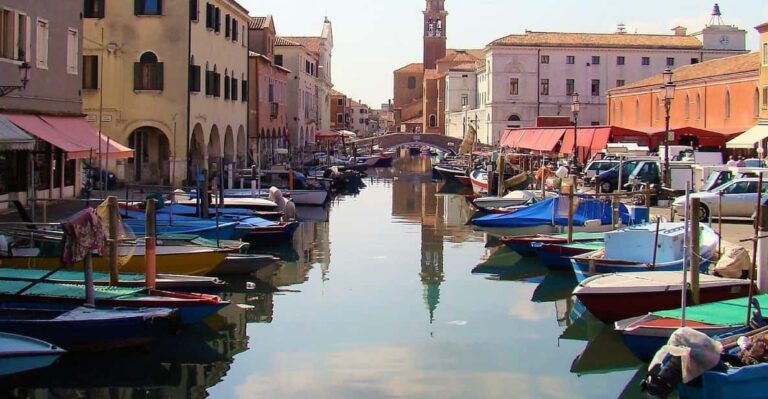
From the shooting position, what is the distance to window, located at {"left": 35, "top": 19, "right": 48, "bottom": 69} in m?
22.7

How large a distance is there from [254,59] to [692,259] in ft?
113

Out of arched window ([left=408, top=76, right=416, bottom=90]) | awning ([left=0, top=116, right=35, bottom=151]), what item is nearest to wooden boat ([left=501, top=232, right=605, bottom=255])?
awning ([left=0, top=116, right=35, bottom=151])

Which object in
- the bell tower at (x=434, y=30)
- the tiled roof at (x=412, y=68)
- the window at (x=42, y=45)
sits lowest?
the window at (x=42, y=45)

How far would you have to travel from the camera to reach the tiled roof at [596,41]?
7138 centimetres

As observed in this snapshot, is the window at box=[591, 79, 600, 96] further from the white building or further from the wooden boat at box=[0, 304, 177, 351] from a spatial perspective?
the wooden boat at box=[0, 304, 177, 351]

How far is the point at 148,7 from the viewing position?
106ft

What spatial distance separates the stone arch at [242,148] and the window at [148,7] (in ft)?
33.2

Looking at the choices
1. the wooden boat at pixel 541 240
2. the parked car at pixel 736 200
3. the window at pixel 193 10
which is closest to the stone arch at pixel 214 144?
the window at pixel 193 10

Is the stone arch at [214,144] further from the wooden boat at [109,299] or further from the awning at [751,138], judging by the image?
the wooden boat at [109,299]

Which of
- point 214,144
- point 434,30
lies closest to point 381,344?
point 214,144

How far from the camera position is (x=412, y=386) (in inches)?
477

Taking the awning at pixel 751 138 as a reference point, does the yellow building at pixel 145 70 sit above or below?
above

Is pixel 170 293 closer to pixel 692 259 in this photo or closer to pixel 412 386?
pixel 412 386

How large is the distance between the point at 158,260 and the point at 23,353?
5807mm
